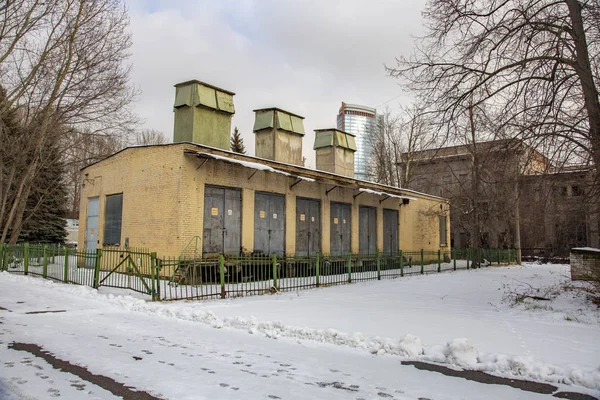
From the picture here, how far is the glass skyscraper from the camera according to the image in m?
43.5

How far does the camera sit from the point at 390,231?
24625 mm

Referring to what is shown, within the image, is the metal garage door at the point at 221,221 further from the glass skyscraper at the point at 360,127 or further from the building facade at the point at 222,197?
the glass skyscraper at the point at 360,127

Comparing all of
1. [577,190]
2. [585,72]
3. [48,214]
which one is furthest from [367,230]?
[48,214]

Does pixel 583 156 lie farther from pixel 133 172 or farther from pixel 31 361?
pixel 133 172

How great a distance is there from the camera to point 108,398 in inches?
161

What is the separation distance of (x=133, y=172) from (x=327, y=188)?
848cm

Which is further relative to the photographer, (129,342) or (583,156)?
(583,156)

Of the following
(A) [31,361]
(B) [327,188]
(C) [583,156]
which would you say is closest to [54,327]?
A: (A) [31,361]

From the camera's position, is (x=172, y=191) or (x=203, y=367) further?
(x=172, y=191)

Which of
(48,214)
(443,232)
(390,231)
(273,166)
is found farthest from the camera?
(48,214)

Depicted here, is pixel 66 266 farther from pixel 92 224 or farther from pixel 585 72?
pixel 585 72

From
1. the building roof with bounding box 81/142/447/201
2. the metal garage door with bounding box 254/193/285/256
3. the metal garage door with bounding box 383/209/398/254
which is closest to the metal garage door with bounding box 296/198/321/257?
the metal garage door with bounding box 254/193/285/256

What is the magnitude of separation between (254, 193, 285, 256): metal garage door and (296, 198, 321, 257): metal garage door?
1.02m

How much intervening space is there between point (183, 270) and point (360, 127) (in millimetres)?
56370
